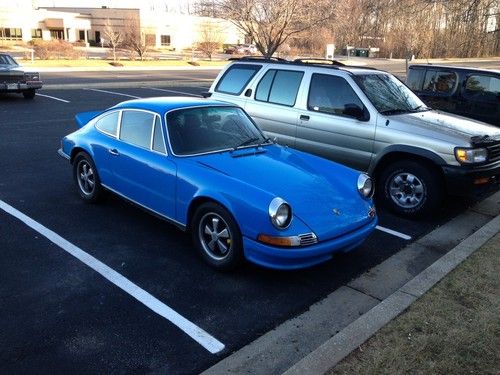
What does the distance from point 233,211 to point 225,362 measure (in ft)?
4.39

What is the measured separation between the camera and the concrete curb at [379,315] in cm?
310

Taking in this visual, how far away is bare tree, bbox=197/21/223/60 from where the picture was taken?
1987 inches

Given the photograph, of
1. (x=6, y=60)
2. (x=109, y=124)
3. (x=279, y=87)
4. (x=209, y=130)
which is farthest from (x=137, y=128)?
(x=6, y=60)

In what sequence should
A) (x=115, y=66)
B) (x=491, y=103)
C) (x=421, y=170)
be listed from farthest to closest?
(x=115, y=66), (x=491, y=103), (x=421, y=170)

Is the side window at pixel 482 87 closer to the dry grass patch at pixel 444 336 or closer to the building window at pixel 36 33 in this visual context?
the dry grass patch at pixel 444 336

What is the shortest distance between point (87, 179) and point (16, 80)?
11102 millimetres

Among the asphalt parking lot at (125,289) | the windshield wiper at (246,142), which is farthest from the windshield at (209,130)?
the asphalt parking lot at (125,289)

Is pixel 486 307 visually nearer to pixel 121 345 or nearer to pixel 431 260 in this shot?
pixel 431 260

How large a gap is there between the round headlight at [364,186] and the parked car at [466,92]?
567 cm

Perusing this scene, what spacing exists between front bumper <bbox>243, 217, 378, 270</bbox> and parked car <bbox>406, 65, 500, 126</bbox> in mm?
6611

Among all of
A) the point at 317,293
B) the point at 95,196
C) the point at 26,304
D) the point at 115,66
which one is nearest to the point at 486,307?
the point at 317,293

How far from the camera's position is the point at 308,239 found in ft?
13.2

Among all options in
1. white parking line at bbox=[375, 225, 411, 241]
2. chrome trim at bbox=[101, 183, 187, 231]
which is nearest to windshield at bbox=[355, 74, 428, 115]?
white parking line at bbox=[375, 225, 411, 241]

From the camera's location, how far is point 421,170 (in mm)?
5953
